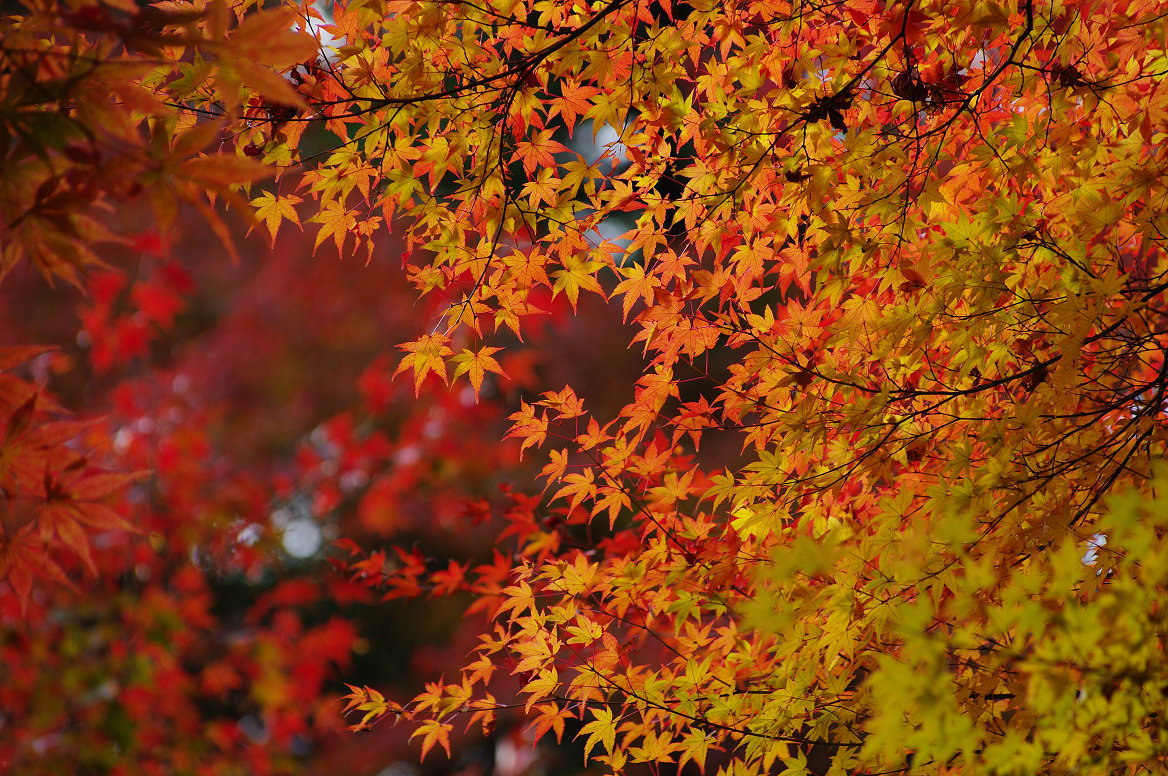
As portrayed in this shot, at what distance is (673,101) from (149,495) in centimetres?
429

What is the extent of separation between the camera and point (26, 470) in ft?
3.70

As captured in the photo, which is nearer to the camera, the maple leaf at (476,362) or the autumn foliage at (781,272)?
the autumn foliage at (781,272)

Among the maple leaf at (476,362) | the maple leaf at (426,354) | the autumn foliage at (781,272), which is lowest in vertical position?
the maple leaf at (426,354)

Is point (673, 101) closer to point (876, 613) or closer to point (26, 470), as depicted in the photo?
point (876, 613)

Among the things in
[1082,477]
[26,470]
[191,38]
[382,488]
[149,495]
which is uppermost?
[1082,477]

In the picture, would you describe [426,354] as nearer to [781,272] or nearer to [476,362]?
[476,362]

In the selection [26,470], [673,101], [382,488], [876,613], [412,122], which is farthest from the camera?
[382,488]

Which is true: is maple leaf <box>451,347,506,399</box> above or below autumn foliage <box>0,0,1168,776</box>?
below

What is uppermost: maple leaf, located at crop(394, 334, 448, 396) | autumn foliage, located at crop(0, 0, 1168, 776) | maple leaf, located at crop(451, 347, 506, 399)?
autumn foliage, located at crop(0, 0, 1168, 776)

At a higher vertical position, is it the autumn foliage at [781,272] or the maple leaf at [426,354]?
the autumn foliage at [781,272]

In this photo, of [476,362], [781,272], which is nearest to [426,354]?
[476,362]

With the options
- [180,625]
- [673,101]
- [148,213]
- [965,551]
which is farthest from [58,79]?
[148,213]

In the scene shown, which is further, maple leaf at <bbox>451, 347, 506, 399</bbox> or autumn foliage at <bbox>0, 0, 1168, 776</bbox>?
maple leaf at <bbox>451, 347, 506, 399</bbox>

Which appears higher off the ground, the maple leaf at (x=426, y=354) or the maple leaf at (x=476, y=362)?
the maple leaf at (x=476, y=362)
